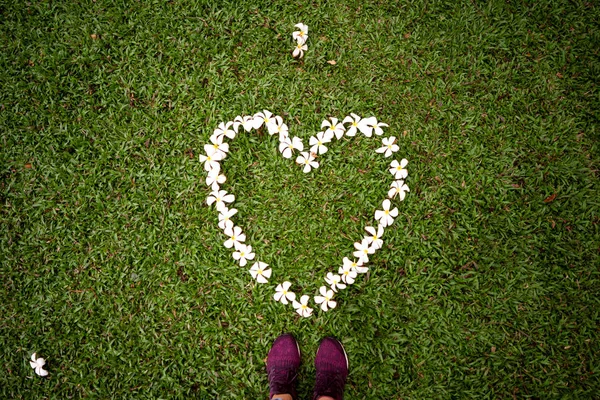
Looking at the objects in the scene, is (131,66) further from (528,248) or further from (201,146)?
(528,248)

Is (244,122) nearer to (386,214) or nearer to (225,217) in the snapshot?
(225,217)

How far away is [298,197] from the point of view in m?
3.01

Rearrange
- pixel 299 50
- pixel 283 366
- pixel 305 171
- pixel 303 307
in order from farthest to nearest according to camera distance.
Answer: pixel 299 50
pixel 305 171
pixel 303 307
pixel 283 366

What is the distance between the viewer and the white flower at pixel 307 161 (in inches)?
116

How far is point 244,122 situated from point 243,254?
3.57ft

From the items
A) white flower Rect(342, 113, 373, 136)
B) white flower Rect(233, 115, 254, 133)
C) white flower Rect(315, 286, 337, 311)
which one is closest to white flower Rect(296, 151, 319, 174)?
white flower Rect(342, 113, 373, 136)

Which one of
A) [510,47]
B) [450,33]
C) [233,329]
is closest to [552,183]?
[510,47]

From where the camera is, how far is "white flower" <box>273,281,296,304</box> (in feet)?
9.43

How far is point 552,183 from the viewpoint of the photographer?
299 cm

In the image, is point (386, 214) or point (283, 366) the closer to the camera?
point (283, 366)

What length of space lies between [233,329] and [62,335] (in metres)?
1.42

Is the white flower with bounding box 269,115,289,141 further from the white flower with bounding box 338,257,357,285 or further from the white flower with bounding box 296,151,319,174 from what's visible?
the white flower with bounding box 338,257,357,285

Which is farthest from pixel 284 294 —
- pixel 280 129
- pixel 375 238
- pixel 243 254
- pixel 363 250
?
pixel 280 129

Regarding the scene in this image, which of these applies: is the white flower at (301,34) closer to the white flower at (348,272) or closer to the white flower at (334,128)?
the white flower at (334,128)
